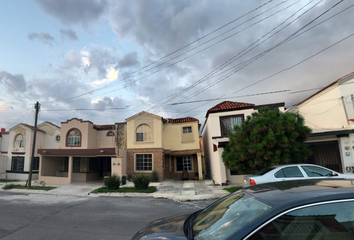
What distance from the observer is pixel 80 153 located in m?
17.7

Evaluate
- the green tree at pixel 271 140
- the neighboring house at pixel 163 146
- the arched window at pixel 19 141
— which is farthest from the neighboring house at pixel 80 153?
the green tree at pixel 271 140

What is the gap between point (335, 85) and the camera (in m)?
13.6

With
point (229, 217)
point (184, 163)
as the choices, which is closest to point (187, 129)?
point (184, 163)

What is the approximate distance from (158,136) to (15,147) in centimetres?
1775

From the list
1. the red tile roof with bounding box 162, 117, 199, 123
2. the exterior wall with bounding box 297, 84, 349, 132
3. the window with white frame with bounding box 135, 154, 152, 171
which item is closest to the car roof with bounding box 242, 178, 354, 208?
the exterior wall with bounding box 297, 84, 349, 132

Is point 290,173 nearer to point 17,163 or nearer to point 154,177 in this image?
point 154,177

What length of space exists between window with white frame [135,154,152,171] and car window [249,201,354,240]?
17.3 meters

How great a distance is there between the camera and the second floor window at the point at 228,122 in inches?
606

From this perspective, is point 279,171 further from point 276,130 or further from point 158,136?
point 158,136

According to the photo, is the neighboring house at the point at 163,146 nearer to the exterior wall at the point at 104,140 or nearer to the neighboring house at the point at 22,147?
the exterior wall at the point at 104,140

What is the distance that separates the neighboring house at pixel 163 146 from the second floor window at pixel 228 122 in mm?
4683

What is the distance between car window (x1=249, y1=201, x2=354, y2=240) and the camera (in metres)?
1.67

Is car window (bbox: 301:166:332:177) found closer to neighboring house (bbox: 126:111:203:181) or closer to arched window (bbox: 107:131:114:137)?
neighboring house (bbox: 126:111:203:181)

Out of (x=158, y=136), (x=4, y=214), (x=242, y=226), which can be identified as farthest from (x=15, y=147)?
(x=242, y=226)
